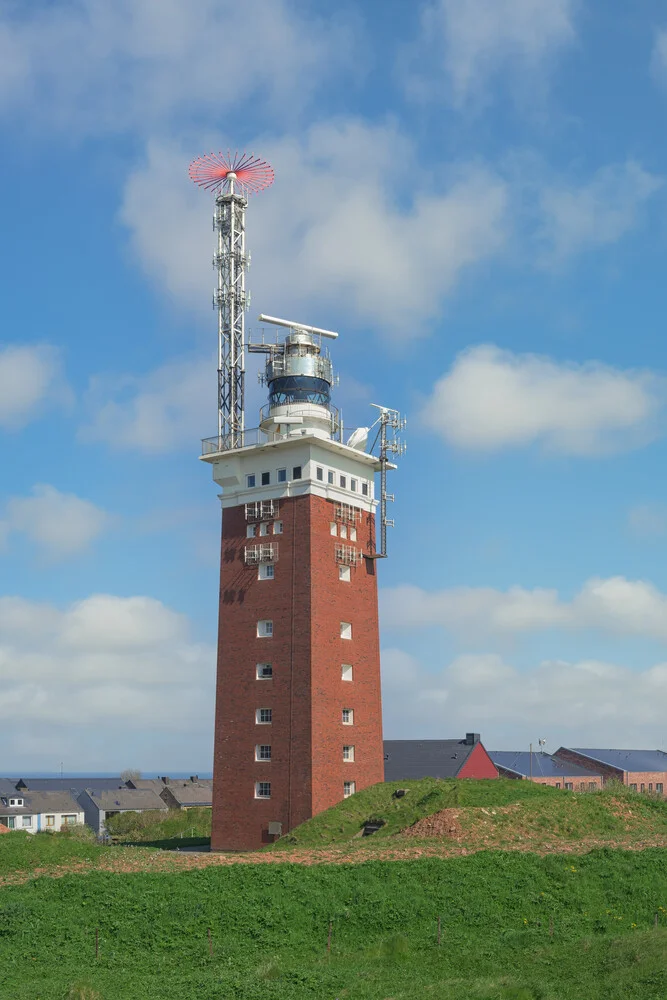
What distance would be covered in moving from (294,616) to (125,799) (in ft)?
272

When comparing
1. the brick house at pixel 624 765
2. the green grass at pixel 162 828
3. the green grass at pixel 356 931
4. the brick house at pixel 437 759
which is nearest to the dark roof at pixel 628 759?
the brick house at pixel 624 765

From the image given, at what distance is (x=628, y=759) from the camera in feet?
407

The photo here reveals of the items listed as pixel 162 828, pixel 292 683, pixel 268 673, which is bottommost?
pixel 162 828

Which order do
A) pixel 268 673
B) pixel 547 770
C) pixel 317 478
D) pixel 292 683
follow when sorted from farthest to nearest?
pixel 547 770
pixel 317 478
pixel 268 673
pixel 292 683

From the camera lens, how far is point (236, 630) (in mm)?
60812

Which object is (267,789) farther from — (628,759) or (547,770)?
(628,759)

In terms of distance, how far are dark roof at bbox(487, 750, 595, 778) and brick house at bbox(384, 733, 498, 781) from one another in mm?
10879

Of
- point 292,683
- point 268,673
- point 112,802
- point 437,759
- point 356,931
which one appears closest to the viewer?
point 356,931

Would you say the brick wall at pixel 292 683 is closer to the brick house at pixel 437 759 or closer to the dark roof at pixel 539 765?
the brick house at pixel 437 759

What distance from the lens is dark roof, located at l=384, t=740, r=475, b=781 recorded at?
88438mm

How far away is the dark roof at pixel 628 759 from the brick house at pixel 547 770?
250 centimetres

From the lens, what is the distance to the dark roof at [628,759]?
393 ft

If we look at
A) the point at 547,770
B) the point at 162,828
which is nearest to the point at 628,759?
the point at 547,770

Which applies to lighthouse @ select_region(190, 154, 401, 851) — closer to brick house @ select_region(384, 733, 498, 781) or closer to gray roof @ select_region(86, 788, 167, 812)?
brick house @ select_region(384, 733, 498, 781)
